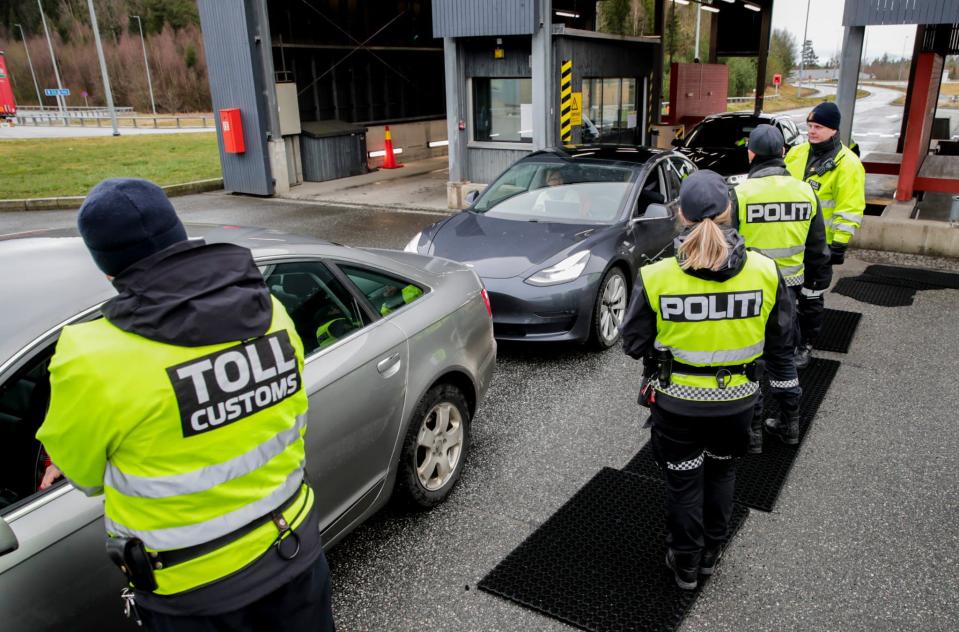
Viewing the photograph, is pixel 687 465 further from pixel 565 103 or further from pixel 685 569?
pixel 565 103

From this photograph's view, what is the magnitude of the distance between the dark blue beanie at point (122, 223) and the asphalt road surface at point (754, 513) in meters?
2.00

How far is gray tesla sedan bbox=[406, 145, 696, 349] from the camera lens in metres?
A: 5.60

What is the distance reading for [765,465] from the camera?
4.30 m

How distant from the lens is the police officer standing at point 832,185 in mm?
5180

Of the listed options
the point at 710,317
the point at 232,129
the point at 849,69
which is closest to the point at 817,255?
the point at 710,317

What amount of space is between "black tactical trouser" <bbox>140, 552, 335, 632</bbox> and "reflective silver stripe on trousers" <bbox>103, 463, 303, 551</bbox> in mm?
200

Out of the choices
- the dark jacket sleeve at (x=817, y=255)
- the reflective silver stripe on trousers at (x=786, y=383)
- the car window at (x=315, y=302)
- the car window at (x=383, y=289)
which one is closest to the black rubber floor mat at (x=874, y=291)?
the dark jacket sleeve at (x=817, y=255)

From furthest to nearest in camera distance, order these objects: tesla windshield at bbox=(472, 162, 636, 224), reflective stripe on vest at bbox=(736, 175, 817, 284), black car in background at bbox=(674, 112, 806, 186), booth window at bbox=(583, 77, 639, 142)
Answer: booth window at bbox=(583, 77, 639, 142) < black car in background at bbox=(674, 112, 806, 186) < tesla windshield at bbox=(472, 162, 636, 224) < reflective stripe on vest at bbox=(736, 175, 817, 284)

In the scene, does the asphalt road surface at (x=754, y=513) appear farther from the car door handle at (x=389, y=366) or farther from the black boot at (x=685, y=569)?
the car door handle at (x=389, y=366)

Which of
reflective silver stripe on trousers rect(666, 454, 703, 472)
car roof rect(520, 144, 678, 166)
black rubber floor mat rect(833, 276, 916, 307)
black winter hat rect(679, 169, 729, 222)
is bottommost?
black rubber floor mat rect(833, 276, 916, 307)

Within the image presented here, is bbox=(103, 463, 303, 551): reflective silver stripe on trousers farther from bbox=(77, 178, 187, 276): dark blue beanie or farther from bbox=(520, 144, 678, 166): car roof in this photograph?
bbox=(520, 144, 678, 166): car roof

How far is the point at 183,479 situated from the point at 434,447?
2.18 metres

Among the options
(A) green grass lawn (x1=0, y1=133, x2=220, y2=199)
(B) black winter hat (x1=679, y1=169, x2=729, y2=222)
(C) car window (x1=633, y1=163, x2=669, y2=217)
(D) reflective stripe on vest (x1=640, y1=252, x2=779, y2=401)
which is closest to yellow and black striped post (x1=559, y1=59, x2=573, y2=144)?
(C) car window (x1=633, y1=163, x2=669, y2=217)

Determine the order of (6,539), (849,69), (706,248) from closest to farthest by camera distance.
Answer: (6,539) < (706,248) < (849,69)
